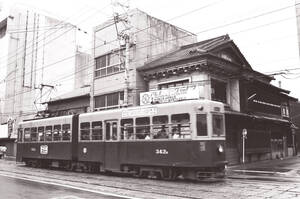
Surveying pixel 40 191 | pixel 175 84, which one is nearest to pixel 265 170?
pixel 175 84

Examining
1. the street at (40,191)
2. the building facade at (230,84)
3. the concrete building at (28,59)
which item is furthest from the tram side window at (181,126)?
the concrete building at (28,59)

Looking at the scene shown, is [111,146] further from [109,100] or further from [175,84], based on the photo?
[109,100]

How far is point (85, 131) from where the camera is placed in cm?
1698

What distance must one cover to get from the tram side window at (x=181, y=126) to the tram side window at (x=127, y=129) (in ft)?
7.47

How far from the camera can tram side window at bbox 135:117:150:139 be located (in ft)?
45.6

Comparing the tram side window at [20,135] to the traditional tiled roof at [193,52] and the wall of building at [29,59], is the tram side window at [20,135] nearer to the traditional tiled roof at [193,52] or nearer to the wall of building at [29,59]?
the traditional tiled roof at [193,52]

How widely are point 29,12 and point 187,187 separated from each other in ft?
124

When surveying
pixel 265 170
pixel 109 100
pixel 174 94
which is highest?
pixel 109 100

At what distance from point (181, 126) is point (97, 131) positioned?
16.7ft

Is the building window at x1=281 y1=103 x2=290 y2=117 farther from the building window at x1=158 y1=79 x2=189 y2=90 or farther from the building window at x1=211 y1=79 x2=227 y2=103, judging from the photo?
the building window at x1=158 y1=79 x2=189 y2=90

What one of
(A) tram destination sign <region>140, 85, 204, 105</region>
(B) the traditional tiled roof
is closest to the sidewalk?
(A) tram destination sign <region>140, 85, 204, 105</region>

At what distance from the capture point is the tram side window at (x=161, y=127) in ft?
43.8

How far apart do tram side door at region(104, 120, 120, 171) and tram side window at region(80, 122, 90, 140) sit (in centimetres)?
150

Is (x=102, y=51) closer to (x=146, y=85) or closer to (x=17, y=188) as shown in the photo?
(x=146, y=85)
